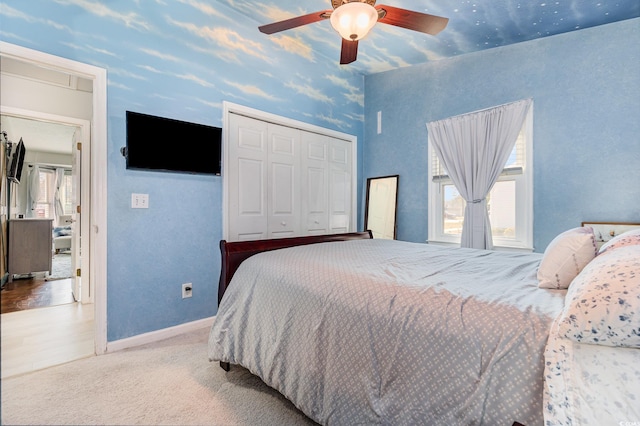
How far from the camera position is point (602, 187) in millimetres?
2830

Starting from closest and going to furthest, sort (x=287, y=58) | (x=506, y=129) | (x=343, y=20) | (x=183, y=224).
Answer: (x=343, y=20)
(x=183, y=224)
(x=506, y=129)
(x=287, y=58)

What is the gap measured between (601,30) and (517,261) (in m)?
2.51

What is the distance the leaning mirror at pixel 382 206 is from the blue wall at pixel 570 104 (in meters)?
0.98

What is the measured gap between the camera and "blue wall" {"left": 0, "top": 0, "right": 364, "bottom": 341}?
2.26 metres

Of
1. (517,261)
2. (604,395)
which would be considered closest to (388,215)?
(517,261)

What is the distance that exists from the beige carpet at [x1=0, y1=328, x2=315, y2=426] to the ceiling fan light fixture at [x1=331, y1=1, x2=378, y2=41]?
220 centimetres

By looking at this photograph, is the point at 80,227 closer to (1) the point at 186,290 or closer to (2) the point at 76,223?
(2) the point at 76,223

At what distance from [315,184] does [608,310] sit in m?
3.20

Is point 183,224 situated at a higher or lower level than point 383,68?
lower

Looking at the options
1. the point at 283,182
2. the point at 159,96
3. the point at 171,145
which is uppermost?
the point at 159,96

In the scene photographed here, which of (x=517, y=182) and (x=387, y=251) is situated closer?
(x=387, y=251)

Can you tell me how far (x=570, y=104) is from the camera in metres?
2.97

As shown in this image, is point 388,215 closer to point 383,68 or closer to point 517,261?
point 383,68

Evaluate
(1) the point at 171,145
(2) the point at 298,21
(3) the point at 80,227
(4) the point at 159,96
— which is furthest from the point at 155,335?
(2) the point at 298,21
